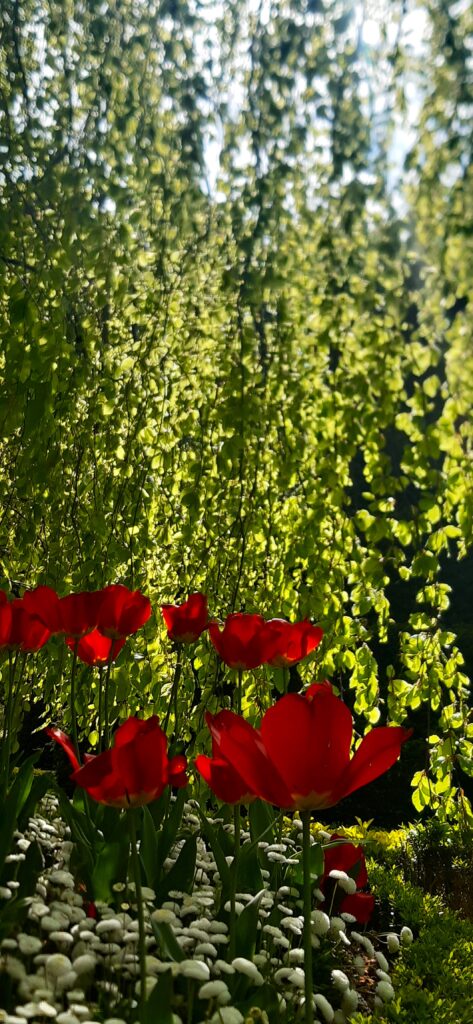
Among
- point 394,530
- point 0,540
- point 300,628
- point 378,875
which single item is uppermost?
point 0,540

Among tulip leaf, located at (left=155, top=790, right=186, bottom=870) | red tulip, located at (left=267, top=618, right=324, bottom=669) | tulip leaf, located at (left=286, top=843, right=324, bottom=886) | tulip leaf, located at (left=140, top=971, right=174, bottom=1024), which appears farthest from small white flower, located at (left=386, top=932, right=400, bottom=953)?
tulip leaf, located at (left=140, top=971, right=174, bottom=1024)

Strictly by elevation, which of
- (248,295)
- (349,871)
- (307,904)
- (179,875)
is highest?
(248,295)

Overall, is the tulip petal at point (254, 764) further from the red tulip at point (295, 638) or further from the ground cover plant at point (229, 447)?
the red tulip at point (295, 638)

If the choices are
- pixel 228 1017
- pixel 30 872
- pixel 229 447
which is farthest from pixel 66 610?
pixel 228 1017

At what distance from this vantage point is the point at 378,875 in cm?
296

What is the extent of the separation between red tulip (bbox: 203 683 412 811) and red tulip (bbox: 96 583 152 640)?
800 millimetres

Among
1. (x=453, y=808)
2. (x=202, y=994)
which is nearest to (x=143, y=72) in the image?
(x=202, y=994)

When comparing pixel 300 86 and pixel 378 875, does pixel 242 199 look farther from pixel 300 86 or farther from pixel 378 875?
pixel 378 875

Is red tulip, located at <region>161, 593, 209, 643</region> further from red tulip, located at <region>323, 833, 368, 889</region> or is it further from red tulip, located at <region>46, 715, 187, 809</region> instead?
red tulip, located at <region>46, 715, 187, 809</region>

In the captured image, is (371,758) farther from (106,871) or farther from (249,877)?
(249,877)

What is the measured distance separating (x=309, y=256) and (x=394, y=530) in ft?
2.28

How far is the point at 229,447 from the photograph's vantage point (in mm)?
2320

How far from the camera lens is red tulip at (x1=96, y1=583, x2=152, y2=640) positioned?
1.76m

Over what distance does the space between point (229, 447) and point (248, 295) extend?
46 cm
